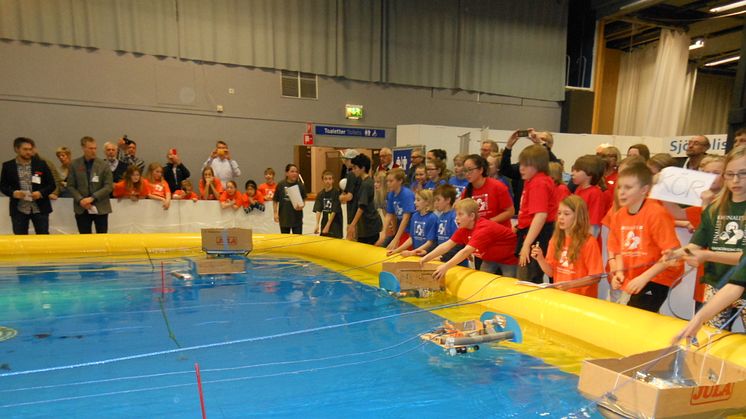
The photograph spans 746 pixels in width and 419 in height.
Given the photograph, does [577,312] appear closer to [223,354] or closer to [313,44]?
[223,354]

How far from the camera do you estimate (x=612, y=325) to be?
253cm

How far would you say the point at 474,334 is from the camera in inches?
97.0

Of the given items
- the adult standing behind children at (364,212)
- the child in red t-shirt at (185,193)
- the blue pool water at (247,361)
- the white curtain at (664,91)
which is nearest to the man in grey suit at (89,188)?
the child in red t-shirt at (185,193)

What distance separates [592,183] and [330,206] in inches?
121

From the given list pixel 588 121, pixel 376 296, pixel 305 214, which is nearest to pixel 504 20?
pixel 588 121

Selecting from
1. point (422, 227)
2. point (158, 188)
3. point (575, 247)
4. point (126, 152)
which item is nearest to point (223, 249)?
point (422, 227)

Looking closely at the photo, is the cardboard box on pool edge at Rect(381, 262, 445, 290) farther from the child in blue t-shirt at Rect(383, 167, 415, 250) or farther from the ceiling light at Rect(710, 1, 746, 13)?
the ceiling light at Rect(710, 1, 746, 13)

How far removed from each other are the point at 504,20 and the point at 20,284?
10056 mm

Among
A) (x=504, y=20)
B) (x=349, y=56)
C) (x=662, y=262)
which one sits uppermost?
(x=504, y=20)

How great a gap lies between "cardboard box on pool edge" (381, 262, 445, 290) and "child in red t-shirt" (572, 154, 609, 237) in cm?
131

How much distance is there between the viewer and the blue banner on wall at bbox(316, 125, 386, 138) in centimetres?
952

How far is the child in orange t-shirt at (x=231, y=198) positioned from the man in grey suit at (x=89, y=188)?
5.08 ft

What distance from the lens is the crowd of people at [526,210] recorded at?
2.22 meters

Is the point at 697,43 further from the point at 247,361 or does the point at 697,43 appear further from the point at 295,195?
the point at 247,361
